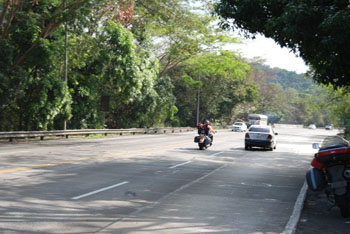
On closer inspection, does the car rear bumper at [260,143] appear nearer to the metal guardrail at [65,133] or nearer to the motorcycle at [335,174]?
the metal guardrail at [65,133]

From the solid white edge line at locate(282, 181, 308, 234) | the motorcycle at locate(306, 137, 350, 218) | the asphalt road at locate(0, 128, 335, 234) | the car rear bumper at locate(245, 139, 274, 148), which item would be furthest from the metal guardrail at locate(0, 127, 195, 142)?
the motorcycle at locate(306, 137, 350, 218)

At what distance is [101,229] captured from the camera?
6637mm

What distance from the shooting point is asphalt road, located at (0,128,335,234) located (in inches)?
278

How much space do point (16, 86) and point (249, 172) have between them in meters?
17.8

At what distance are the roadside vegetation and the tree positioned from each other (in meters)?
1.31

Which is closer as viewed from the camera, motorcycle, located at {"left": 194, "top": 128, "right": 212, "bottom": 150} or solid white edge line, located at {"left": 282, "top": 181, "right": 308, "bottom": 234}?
solid white edge line, located at {"left": 282, "top": 181, "right": 308, "bottom": 234}

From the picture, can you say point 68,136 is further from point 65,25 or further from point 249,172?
point 249,172

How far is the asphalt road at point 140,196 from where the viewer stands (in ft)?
23.2

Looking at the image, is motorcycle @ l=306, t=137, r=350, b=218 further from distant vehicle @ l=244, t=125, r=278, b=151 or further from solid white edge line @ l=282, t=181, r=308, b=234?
distant vehicle @ l=244, t=125, r=278, b=151

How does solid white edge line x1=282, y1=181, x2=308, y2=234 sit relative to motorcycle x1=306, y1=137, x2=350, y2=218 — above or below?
below

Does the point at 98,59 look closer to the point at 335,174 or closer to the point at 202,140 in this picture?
the point at 202,140

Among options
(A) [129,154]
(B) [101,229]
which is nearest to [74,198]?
(B) [101,229]

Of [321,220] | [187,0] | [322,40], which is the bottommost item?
[321,220]

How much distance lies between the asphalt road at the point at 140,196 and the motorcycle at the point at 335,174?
3.03 ft
